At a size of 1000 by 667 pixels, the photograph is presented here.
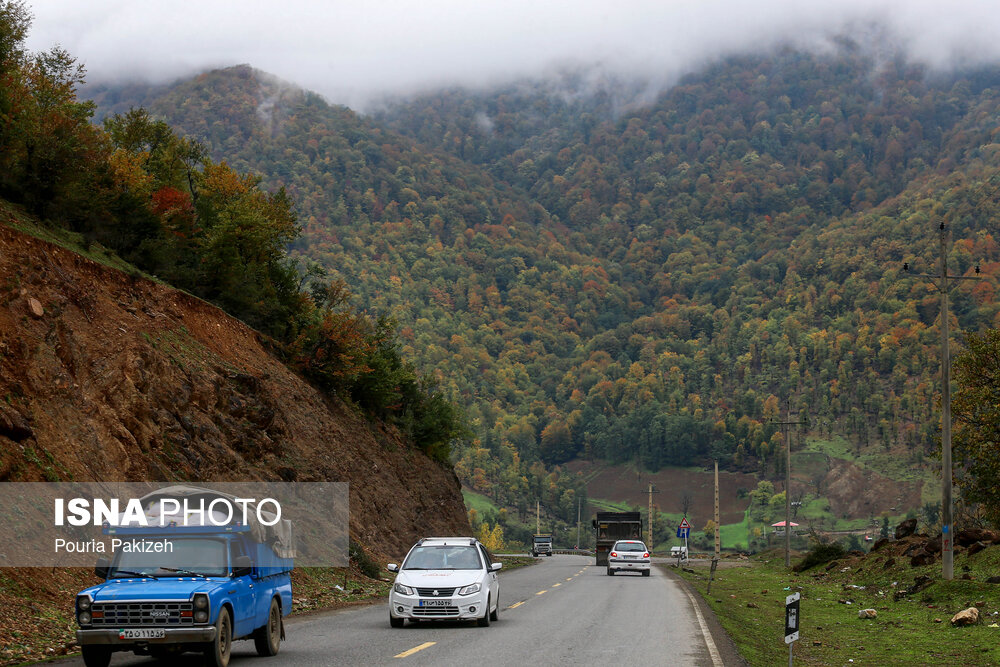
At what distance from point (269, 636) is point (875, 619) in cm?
1709

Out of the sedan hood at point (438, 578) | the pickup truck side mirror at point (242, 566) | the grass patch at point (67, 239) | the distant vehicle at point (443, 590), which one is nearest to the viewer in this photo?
the pickup truck side mirror at point (242, 566)

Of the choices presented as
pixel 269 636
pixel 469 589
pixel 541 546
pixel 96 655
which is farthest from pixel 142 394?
pixel 541 546

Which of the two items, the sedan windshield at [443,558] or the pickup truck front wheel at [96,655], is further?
the sedan windshield at [443,558]

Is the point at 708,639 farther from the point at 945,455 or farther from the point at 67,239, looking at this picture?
the point at 67,239

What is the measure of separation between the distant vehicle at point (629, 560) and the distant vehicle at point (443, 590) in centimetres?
2647

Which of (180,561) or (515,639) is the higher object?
(180,561)

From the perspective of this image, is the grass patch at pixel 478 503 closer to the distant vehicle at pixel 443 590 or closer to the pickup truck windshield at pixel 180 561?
the distant vehicle at pixel 443 590

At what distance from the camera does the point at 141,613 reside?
480 inches

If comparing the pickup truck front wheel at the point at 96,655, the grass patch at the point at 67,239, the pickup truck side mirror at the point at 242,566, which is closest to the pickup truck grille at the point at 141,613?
the pickup truck front wheel at the point at 96,655

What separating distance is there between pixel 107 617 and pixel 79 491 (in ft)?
31.6

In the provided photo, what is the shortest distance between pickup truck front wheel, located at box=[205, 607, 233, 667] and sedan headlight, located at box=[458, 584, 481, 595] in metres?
6.52

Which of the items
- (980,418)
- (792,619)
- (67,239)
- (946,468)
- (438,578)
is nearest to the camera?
(792,619)

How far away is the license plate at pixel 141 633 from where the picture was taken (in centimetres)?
1205

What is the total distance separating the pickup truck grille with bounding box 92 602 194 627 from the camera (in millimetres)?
12172
